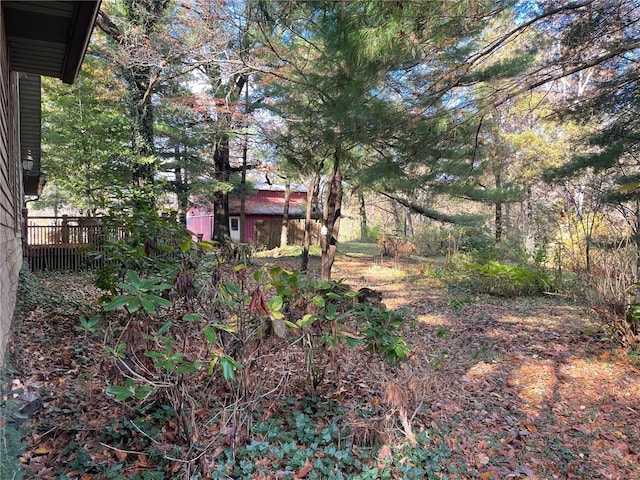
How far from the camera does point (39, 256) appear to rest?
403 inches

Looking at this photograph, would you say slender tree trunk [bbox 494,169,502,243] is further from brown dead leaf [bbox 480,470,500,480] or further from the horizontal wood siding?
brown dead leaf [bbox 480,470,500,480]

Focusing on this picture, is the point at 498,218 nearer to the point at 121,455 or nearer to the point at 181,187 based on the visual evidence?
the point at 181,187

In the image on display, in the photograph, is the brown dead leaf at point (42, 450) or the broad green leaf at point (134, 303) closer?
the broad green leaf at point (134, 303)

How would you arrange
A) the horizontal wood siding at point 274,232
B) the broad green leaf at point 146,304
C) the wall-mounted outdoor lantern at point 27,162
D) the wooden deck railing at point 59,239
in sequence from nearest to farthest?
the broad green leaf at point 146,304
the wall-mounted outdoor lantern at point 27,162
the wooden deck railing at point 59,239
the horizontal wood siding at point 274,232

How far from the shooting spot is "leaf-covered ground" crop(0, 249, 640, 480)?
2387mm

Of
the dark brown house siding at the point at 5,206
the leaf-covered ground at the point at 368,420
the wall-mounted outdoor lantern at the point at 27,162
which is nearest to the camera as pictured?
the leaf-covered ground at the point at 368,420

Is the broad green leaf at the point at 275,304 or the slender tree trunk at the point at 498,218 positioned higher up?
the slender tree trunk at the point at 498,218

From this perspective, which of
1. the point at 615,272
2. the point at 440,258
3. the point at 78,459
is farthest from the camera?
the point at 440,258

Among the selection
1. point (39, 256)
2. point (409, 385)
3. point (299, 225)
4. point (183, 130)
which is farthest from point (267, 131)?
point (409, 385)

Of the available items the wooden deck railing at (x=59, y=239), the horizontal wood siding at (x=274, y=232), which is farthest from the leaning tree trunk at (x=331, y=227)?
the horizontal wood siding at (x=274, y=232)

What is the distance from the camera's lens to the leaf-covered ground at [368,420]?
2.39 metres

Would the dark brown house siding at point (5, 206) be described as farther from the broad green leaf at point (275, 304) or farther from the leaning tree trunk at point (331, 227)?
the leaning tree trunk at point (331, 227)

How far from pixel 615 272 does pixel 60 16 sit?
6.46m

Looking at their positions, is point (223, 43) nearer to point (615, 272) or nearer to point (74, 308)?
point (74, 308)
